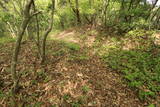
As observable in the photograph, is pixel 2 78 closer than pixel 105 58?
Yes

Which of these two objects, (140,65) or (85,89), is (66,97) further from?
(140,65)

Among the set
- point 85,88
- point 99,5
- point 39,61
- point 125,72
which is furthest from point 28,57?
point 99,5

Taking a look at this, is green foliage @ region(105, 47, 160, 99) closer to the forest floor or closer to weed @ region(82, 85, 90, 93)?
the forest floor

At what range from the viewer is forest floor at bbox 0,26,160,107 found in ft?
13.6

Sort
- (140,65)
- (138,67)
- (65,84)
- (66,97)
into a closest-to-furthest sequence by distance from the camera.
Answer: (66,97)
(65,84)
(138,67)
(140,65)

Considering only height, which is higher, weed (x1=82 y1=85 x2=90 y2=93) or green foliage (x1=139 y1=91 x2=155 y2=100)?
weed (x1=82 y1=85 x2=90 y2=93)

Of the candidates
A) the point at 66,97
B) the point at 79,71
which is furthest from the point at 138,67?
the point at 66,97

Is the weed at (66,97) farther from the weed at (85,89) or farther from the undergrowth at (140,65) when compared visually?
the undergrowth at (140,65)

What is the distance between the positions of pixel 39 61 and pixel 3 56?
6.52 ft

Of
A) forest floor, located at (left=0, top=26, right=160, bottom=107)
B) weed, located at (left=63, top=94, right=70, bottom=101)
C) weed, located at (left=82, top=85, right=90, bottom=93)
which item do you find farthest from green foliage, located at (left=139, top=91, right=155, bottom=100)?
weed, located at (left=63, top=94, right=70, bottom=101)

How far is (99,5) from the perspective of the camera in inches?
451

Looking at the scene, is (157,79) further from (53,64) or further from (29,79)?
(29,79)

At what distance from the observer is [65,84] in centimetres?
468

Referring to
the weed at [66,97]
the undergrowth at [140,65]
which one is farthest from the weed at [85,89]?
the undergrowth at [140,65]
